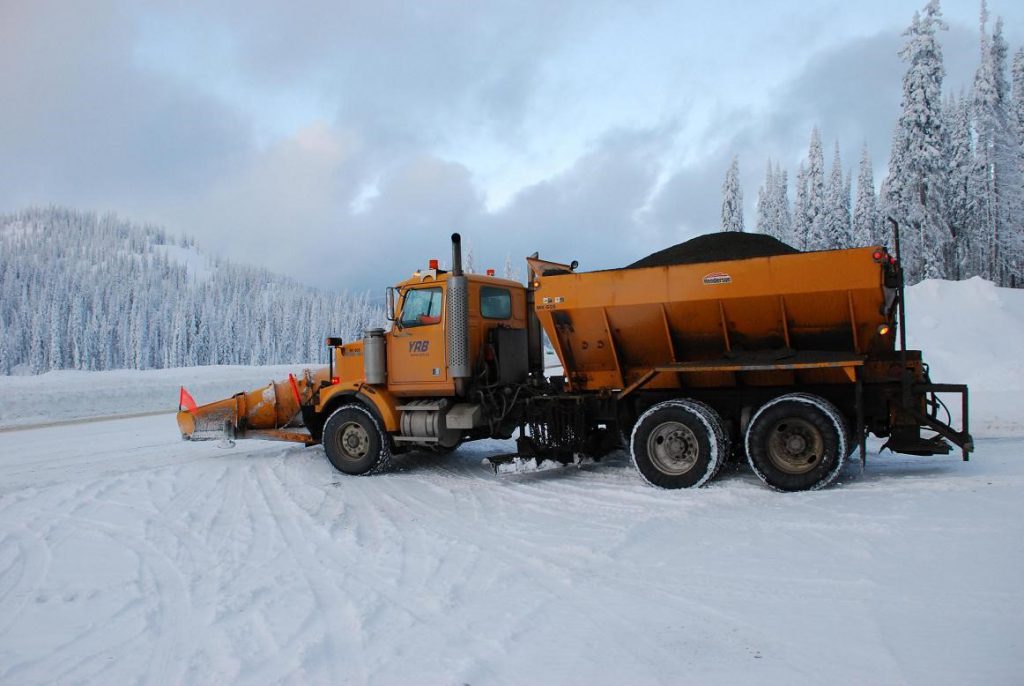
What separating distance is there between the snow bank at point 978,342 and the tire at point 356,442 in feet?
34.5

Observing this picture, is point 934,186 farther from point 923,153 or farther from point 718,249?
point 718,249

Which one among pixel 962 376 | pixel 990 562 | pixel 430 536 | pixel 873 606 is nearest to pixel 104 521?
pixel 430 536

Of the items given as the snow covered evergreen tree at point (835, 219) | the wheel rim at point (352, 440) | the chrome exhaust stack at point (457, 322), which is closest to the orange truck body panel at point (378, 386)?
the chrome exhaust stack at point (457, 322)

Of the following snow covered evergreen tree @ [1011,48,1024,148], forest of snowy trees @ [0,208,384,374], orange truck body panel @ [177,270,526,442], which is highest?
snow covered evergreen tree @ [1011,48,1024,148]

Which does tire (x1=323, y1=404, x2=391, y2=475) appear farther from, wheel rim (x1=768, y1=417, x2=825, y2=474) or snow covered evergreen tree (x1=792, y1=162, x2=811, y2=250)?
snow covered evergreen tree (x1=792, y1=162, x2=811, y2=250)

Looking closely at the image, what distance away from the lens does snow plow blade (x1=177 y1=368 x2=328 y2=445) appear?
1118cm

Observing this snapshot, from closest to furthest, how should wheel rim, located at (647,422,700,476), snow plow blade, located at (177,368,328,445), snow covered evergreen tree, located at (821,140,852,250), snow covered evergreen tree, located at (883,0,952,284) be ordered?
wheel rim, located at (647,422,700,476) < snow plow blade, located at (177,368,328,445) < snow covered evergreen tree, located at (883,0,952,284) < snow covered evergreen tree, located at (821,140,852,250)

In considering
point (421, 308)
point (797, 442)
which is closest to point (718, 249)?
point (797, 442)

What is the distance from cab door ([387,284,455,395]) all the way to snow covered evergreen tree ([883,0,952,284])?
32767 mm

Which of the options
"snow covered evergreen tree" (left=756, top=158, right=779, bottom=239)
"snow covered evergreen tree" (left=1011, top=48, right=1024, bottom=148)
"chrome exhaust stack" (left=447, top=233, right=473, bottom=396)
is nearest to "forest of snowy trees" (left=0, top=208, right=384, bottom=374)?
"snow covered evergreen tree" (left=756, top=158, right=779, bottom=239)

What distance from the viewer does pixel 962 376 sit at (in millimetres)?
18875

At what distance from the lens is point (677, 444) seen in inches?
325

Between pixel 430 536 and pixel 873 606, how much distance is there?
3854 millimetres

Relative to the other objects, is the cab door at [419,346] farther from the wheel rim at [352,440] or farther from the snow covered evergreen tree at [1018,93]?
the snow covered evergreen tree at [1018,93]
